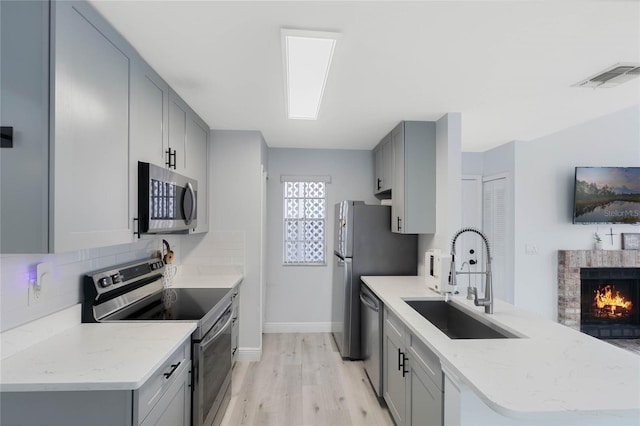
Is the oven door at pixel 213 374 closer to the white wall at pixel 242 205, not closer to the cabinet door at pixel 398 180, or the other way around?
the white wall at pixel 242 205

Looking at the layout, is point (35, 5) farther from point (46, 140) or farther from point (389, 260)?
point (389, 260)

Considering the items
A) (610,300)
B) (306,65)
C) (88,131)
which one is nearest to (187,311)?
(88,131)

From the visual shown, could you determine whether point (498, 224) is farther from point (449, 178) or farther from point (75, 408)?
point (75, 408)

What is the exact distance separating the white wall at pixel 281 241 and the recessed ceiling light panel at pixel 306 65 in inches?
59.5

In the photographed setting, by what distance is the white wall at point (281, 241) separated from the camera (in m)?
4.16

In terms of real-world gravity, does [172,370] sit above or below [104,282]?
below

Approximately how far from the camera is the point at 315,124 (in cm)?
308

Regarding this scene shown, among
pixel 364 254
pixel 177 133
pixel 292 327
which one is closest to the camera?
pixel 177 133

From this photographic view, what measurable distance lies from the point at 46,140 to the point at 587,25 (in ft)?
7.85

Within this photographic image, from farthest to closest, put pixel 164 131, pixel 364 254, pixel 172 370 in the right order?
pixel 364 254 < pixel 164 131 < pixel 172 370

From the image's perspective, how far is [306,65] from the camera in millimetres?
1896

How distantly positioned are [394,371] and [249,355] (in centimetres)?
170

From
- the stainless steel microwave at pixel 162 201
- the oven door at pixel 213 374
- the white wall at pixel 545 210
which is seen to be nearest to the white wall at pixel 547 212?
the white wall at pixel 545 210

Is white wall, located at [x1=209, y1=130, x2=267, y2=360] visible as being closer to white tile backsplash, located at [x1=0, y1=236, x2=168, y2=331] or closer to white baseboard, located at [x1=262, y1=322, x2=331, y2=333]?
white baseboard, located at [x1=262, y1=322, x2=331, y2=333]
